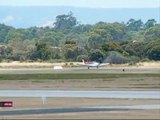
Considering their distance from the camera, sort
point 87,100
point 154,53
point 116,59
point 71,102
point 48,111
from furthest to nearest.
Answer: point 154,53
point 116,59
point 87,100
point 71,102
point 48,111

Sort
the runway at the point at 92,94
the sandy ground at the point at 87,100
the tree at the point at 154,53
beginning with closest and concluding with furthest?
1. the sandy ground at the point at 87,100
2. the runway at the point at 92,94
3. the tree at the point at 154,53

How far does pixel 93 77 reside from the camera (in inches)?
3435

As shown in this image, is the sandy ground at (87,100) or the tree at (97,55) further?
the tree at (97,55)

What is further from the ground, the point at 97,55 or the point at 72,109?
the point at 97,55

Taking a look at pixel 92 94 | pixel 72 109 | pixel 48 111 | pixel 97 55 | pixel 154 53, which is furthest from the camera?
pixel 97 55

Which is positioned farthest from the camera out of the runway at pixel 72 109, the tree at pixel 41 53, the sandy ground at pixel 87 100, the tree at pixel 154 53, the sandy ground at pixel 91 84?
the tree at pixel 41 53

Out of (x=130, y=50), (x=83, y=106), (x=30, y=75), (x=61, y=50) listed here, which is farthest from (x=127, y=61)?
(x=83, y=106)

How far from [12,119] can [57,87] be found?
3305cm

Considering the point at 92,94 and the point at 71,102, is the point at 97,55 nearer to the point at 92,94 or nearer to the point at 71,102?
the point at 92,94

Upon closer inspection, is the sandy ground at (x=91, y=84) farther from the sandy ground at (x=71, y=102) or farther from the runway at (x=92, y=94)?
the sandy ground at (x=71, y=102)

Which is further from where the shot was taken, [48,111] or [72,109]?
[72,109]

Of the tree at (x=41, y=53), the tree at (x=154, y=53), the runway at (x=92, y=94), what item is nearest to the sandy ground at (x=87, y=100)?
the runway at (x=92, y=94)

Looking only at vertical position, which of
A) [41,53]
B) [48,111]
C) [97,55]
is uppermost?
[41,53]

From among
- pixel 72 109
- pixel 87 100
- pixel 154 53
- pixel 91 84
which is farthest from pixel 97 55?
pixel 72 109
